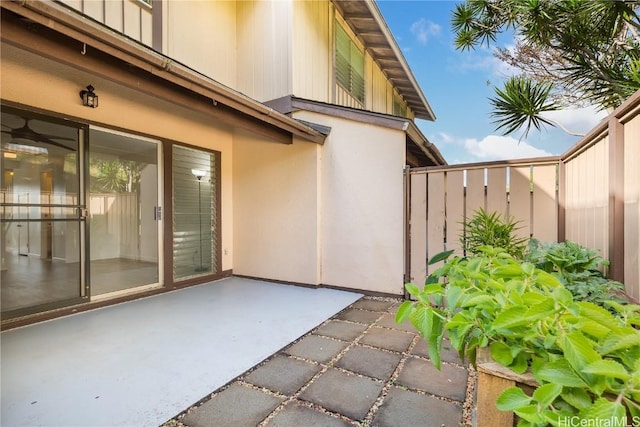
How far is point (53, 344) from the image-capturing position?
2766mm

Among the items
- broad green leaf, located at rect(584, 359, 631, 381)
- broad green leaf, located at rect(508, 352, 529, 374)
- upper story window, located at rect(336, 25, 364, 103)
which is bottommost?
broad green leaf, located at rect(508, 352, 529, 374)

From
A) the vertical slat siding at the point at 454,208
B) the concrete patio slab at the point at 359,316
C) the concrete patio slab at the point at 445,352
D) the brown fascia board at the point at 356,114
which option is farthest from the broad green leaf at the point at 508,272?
the brown fascia board at the point at 356,114

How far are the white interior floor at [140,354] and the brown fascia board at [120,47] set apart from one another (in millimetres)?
2490

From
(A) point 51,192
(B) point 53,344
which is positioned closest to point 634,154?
(B) point 53,344

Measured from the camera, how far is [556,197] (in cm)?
331

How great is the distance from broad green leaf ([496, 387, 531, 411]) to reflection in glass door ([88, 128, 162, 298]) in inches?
185

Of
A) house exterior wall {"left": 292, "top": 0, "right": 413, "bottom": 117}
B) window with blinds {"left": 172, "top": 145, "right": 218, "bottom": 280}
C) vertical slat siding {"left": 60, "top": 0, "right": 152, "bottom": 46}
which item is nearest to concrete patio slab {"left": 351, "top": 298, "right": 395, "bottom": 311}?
window with blinds {"left": 172, "top": 145, "right": 218, "bottom": 280}

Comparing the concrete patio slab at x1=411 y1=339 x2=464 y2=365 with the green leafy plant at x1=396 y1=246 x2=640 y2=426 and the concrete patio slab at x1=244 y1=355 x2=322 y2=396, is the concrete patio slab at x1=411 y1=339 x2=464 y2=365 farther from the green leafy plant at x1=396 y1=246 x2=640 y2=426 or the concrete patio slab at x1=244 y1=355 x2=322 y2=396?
the green leafy plant at x1=396 y1=246 x2=640 y2=426

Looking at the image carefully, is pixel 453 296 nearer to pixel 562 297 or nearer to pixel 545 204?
pixel 562 297

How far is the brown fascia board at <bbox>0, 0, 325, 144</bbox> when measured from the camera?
6.12 feet

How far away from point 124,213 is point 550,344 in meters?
5.50

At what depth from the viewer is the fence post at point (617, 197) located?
1.88 meters

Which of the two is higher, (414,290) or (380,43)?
(380,43)

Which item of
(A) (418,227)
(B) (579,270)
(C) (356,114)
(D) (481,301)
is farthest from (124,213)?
(B) (579,270)
